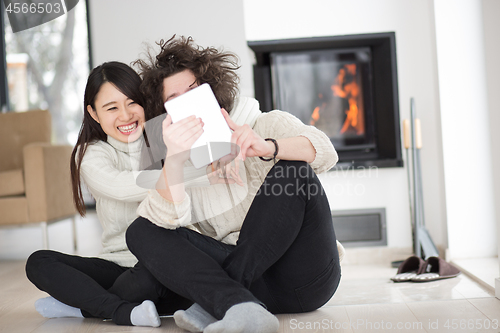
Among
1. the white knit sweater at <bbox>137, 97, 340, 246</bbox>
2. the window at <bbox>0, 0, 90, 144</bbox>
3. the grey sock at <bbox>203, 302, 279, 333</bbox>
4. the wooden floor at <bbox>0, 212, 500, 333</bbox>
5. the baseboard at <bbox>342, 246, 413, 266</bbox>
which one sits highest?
the window at <bbox>0, 0, 90, 144</bbox>

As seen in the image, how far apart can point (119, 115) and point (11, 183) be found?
1515mm

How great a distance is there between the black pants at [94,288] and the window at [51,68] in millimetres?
2674

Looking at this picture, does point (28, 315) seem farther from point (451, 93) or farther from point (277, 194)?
point (451, 93)

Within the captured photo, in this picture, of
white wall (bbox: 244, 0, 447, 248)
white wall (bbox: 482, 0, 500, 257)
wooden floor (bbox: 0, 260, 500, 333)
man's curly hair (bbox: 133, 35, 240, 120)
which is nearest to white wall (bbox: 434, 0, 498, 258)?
white wall (bbox: 244, 0, 447, 248)

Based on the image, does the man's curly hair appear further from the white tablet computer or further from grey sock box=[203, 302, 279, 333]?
grey sock box=[203, 302, 279, 333]

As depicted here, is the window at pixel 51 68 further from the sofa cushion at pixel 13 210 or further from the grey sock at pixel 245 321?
the grey sock at pixel 245 321

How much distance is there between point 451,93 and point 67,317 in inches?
68.0

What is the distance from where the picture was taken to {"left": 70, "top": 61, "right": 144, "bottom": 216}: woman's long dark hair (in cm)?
143

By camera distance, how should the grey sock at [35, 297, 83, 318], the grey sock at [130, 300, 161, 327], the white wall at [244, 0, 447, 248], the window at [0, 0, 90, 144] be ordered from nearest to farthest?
the grey sock at [130, 300, 161, 327] → the grey sock at [35, 297, 83, 318] → the white wall at [244, 0, 447, 248] → the window at [0, 0, 90, 144]

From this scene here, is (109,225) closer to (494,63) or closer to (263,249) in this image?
(263,249)

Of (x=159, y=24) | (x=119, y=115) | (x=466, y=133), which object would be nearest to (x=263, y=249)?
(x=119, y=115)

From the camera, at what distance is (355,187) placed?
2441 mm

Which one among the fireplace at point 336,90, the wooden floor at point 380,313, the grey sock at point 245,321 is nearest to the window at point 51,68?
the fireplace at point 336,90

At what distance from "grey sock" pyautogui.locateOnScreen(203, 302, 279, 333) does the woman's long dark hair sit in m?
0.71
